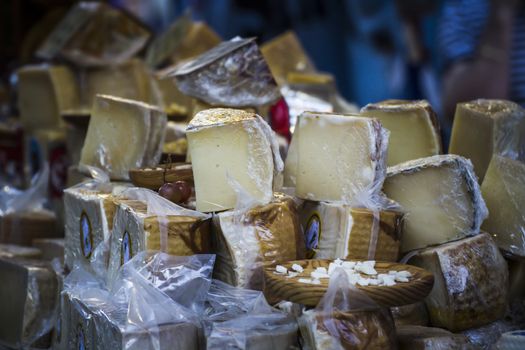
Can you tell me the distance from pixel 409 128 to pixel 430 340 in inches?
37.3

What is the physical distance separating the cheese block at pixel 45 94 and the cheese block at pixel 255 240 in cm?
218

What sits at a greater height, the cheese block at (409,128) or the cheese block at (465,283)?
the cheese block at (409,128)

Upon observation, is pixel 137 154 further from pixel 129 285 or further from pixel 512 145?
pixel 512 145

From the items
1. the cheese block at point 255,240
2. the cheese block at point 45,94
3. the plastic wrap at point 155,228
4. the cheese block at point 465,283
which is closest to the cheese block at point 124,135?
the plastic wrap at point 155,228

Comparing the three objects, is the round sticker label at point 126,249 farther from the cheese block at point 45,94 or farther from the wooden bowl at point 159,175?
the cheese block at point 45,94

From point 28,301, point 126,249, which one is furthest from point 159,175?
point 28,301

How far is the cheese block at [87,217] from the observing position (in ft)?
8.91

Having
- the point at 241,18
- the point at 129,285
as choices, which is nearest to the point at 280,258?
the point at 129,285

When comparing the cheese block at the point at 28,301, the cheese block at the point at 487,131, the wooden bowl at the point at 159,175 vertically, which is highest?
the cheese block at the point at 487,131

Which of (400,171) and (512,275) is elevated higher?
(400,171)

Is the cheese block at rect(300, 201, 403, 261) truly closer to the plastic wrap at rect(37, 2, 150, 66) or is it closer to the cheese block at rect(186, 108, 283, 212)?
the cheese block at rect(186, 108, 283, 212)

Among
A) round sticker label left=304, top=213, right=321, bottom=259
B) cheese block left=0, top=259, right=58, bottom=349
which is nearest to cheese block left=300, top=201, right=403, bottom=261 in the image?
round sticker label left=304, top=213, right=321, bottom=259

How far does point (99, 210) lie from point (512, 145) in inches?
59.4

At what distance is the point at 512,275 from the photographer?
280 cm
